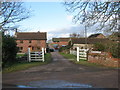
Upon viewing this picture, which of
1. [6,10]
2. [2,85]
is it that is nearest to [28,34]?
[6,10]

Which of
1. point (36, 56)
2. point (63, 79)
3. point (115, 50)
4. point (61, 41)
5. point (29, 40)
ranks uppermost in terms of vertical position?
point (61, 41)

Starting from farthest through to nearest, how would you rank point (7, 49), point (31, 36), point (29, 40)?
1. point (31, 36)
2. point (29, 40)
3. point (7, 49)

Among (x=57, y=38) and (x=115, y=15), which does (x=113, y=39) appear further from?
(x=57, y=38)

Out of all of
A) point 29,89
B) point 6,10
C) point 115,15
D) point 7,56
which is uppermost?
point 6,10

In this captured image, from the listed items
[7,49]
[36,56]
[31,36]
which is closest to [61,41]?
[31,36]

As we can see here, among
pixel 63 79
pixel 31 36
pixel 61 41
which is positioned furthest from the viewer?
pixel 61 41

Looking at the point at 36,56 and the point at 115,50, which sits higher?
the point at 115,50

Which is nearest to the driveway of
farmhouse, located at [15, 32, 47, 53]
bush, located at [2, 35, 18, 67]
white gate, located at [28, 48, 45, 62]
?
bush, located at [2, 35, 18, 67]

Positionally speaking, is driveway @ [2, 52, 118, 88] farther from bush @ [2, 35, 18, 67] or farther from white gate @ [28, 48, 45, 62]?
white gate @ [28, 48, 45, 62]

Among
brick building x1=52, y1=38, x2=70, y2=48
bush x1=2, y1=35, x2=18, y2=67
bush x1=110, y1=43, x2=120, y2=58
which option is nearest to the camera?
bush x1=2, y1=35, x2=18, y2=67

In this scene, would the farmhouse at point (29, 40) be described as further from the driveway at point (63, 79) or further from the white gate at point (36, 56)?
the driveway at point (63, 79)

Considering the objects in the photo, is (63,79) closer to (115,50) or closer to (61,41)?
(115,50)

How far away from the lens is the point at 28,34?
193 feet

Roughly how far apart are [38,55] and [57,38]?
93870 mm
